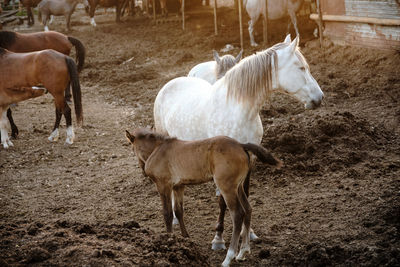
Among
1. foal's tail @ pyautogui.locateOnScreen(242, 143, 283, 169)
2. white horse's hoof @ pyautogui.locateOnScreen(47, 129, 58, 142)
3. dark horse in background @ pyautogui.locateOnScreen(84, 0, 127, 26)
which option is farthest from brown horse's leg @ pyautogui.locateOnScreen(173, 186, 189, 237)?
dark horse in background @ pyautogui.locateOnScreen(84, 0, 127, 26)

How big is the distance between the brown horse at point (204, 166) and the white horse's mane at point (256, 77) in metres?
0.75

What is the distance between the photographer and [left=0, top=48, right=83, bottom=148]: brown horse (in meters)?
9.34

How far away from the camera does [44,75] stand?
30.7ft

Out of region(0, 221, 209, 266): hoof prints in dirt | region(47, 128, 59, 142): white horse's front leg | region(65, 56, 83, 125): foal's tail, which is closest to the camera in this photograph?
region(0, 221, 209, 266): hoof prints in dirt

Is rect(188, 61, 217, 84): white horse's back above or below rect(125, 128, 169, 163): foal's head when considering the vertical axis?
above

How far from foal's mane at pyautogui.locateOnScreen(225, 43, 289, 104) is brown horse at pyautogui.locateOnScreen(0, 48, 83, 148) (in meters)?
4.67

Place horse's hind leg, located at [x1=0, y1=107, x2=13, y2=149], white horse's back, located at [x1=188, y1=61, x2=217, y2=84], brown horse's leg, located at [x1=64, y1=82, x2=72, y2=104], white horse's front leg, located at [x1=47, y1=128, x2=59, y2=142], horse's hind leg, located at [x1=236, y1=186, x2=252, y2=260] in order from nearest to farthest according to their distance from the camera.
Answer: horse's hind leg, located at [x1=236, y1=186, x2=252, y2=260], white horse's back, located at [x1=188, y1=61, x2=217, y2=84], horse's hind leg, located at [x1=0, y1=107, x2=13, y2=149], white horse's front leg, located at [x1=47, y1=128, x2=59, y2=142], brown horse's leg, located at [x1=64, y1=82, x2=72, y2=104]

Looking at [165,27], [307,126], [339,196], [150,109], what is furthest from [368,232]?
[165,27]

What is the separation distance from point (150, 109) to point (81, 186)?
367cm

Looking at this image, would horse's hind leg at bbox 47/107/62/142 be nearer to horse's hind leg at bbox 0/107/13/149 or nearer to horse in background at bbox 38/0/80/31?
horse's hind leg at bbox 0/107/13/149

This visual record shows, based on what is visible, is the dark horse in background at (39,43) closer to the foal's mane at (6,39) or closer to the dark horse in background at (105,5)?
the foal's mane at (6,39)

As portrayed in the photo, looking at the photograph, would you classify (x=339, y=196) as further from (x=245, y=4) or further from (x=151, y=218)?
(x=245, y=4)

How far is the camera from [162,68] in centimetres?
1434

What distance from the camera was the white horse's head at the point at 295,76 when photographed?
537cm
